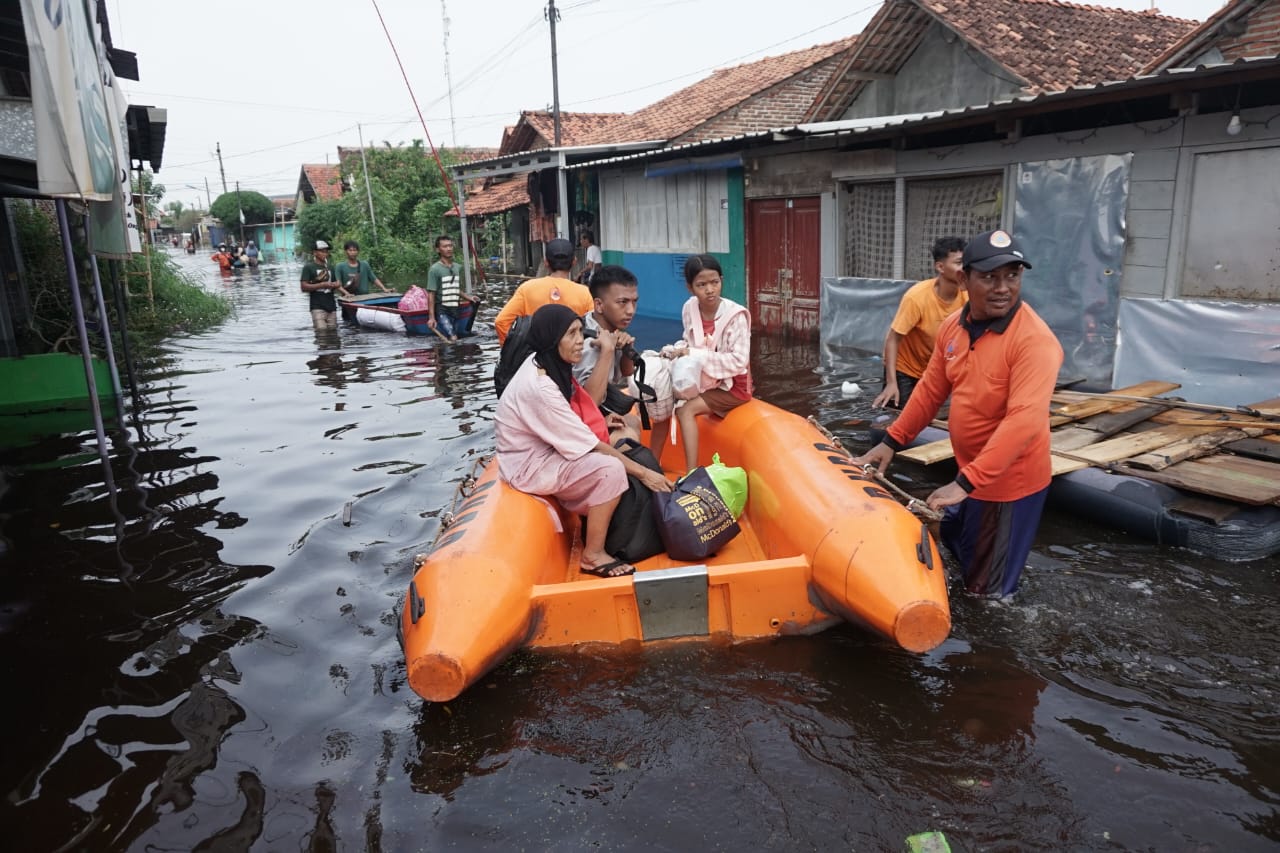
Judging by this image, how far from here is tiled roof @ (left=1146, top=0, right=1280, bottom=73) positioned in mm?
8312

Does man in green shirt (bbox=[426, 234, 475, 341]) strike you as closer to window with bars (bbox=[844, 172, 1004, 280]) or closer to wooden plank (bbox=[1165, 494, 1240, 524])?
window with bars (bbox=[844, 172, 1004, 280])

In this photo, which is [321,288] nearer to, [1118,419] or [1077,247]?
[1077,247]

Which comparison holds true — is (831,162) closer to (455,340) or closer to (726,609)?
(455,340)

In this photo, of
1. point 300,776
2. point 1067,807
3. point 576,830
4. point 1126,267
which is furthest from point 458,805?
point 1126,267

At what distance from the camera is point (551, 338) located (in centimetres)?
389

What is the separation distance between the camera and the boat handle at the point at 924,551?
10.9 ft

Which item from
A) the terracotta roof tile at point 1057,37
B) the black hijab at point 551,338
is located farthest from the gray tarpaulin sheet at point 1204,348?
the black hijab at point 551,338

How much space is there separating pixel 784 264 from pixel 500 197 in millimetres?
15861

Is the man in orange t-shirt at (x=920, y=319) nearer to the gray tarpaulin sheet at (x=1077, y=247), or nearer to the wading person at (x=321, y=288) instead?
the gray tarpaulin sheet at (x=1077, y=247)

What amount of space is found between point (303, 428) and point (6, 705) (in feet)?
16.5

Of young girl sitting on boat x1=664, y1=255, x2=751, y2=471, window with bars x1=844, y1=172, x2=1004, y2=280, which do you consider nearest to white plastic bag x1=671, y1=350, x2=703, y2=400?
young girl sitting on boat x1=664, y1=255, x2=751, y2=471

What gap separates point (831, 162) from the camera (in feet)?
38.1

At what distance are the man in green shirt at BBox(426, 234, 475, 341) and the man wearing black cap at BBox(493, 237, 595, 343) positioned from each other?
689 centimetres

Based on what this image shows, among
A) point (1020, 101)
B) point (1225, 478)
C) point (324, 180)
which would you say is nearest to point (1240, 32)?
point (1020, 101)
